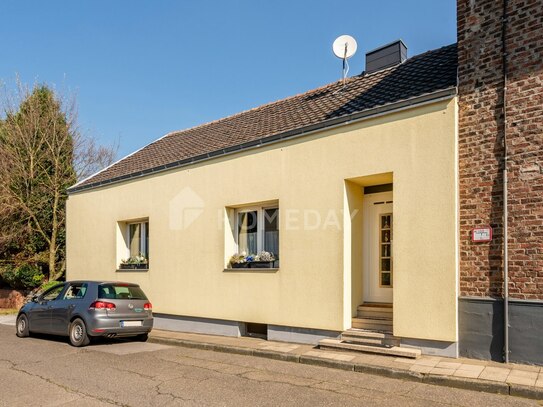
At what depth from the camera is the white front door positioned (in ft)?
31.0

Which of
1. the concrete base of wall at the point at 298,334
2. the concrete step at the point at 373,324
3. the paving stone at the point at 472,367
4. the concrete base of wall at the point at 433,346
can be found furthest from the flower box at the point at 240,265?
the paving stone at the point at 472,367

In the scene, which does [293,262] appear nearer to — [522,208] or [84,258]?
[522,208]

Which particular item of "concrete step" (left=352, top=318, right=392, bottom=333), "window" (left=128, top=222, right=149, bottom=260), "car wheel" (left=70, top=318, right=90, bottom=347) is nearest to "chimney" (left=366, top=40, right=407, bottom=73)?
"concrete step" (left=352, top=318, right=392, bottom=333)

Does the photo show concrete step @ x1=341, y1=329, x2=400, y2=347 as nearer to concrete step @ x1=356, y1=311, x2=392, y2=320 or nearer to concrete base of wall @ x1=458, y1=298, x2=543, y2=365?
concrete step @ x1=356, y1=311, x2=392, y2=320

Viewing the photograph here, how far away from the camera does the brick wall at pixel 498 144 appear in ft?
23.3

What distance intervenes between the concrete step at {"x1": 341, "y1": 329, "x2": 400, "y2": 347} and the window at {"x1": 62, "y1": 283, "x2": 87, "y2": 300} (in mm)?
5942

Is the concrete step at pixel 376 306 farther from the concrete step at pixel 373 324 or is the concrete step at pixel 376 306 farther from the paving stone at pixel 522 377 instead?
the paving stone at pixel 522 377

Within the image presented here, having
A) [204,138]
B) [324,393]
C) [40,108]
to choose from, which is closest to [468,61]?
[324,393]

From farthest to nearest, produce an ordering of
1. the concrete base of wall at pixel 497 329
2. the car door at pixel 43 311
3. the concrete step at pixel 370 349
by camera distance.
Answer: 1. the car door at pixel 43 311
2. the concrete step at pixel 370 349
3. the concrete base of wall at pixel 497 329

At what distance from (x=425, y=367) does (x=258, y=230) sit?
5098mm

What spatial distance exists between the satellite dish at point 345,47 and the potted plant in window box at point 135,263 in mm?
7968

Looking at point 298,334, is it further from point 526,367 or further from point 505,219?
point 505,219

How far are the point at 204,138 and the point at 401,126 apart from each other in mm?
7730

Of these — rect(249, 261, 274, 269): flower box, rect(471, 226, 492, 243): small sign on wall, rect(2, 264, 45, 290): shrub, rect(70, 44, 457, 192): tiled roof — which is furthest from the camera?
rect(2, 264, 45, 290): shrub
